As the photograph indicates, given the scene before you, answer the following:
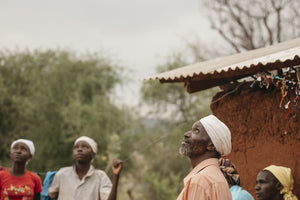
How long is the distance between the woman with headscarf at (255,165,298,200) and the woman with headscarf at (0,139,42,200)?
2.78 meters

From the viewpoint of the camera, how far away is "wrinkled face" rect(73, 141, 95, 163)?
5469mm

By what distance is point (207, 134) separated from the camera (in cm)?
317

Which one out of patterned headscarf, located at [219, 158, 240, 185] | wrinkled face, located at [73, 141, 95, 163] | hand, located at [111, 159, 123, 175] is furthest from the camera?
wrinkled face, located at [73, 141, 95, 163]

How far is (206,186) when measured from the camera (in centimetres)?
283

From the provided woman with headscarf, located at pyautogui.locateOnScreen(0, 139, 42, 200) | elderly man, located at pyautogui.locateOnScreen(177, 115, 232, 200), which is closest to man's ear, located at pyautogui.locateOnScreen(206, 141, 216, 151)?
elderly man, located at pyautogui.locateOnScreen(177, 115, 232, 200)

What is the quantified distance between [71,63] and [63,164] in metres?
4.99

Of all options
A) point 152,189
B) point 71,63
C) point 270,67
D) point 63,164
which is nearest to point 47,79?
point 71,63

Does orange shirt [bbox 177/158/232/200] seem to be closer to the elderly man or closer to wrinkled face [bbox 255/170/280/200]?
the elderly man

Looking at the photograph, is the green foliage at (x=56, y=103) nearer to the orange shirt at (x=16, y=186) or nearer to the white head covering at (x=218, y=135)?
the orange shirt at (x=16, y=186)

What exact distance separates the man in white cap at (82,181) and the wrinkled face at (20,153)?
457 mm

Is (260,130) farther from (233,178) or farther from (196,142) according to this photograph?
(196,142)

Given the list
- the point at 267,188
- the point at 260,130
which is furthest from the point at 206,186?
the point at 260,130

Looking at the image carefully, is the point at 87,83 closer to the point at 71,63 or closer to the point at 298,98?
the point at 71,63

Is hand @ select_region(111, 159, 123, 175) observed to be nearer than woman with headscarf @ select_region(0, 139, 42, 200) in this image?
Yes
